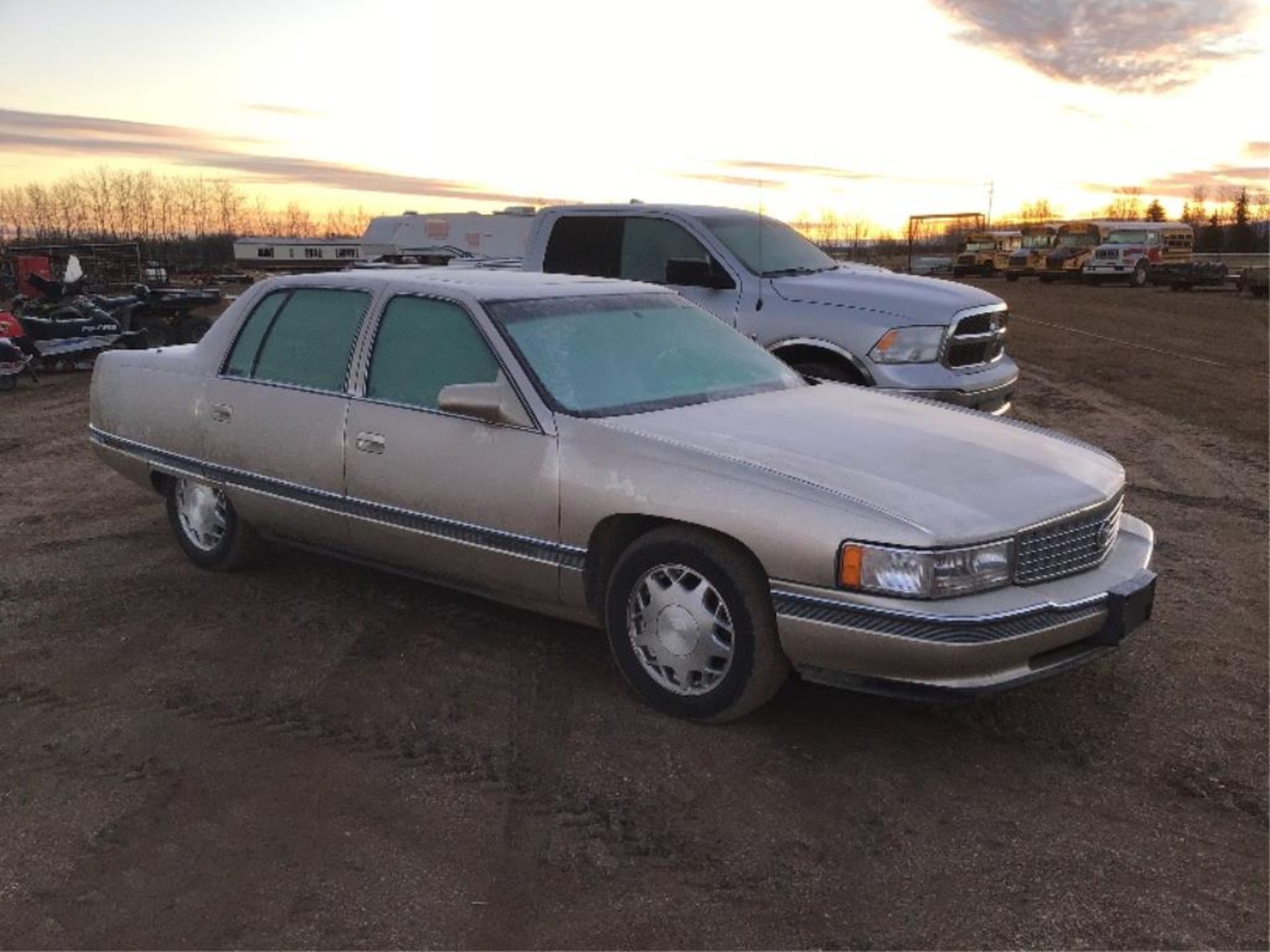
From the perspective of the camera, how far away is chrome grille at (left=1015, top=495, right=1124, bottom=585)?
373 cm

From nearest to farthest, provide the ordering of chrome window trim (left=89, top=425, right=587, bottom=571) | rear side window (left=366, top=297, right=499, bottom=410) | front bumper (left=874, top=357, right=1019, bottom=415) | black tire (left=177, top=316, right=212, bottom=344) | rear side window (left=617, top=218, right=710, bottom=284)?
1. chrome window trim (left=89, top=425, right=587, bottom=571)
2. rear side window (left=366, top=297, right=499, bottom=410)
3. front bumper (left=874, top=357, right=1019, bottom=415)
4. rear side window (left=617, top=218, right=710, bottom=284)
5. black tire (left=177, top=316, right=212, bottom=344)

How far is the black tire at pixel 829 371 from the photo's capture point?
7719 mm

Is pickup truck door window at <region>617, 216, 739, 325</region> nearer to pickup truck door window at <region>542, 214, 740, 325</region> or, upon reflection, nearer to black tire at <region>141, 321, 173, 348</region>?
pickup truck door window at <region>542, 214, 740, 325</region>

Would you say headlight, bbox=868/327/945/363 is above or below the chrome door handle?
above

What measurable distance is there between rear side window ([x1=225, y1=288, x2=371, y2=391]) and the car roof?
71mm

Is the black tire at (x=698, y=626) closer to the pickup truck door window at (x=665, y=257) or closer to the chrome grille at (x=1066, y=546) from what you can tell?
the chrome grille at (x=1066, y=546)

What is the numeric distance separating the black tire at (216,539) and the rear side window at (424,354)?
1.30 meters

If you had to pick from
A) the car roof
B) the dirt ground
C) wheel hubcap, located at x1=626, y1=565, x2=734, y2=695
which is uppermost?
the car roof

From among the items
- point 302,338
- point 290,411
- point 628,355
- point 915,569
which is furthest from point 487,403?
point 915,569

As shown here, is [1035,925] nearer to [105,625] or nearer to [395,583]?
[395,583]

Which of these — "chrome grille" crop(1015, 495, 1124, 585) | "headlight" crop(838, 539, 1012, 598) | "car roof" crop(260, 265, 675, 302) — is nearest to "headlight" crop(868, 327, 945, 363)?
"car roof" crop(260, 265, 675, 302)

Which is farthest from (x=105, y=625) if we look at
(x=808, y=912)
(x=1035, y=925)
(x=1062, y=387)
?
(x=1062, y=387)

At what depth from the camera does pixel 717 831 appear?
11.1ft

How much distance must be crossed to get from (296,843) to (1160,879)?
8.19 feet
